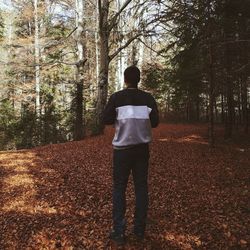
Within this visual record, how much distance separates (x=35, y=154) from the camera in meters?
10.7

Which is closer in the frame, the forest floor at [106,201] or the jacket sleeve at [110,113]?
the jacket sleeve at [110,113]

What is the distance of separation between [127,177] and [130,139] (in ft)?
1.78

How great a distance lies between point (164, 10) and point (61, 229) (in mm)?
8251

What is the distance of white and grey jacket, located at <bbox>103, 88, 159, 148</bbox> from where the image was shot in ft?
15.0

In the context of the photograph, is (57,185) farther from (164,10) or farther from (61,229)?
(164,10)

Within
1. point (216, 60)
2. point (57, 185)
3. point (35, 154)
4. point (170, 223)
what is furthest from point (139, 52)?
point (170, 223)

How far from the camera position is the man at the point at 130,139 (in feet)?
15.0

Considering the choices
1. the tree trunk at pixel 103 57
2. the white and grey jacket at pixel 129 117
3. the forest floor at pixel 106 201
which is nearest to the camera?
the white and grey jacket at pixel 129 117

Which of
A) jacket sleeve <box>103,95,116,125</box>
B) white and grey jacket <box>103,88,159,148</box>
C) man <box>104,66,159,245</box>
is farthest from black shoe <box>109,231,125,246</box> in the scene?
jacket sleeve <box>103,95,116,125</box>

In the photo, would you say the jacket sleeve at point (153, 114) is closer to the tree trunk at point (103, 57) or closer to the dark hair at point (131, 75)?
the dark hair at point (131, 75)

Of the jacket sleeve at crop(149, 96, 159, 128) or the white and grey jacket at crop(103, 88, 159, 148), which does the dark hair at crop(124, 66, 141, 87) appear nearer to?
the white and grey jacket at crop(103, 88, 159, 148)

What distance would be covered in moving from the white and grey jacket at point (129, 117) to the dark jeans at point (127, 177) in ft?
0.41

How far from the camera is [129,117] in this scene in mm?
4559

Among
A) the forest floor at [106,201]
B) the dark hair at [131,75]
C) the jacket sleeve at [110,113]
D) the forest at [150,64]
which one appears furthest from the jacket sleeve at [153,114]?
the forest at [150,64]
